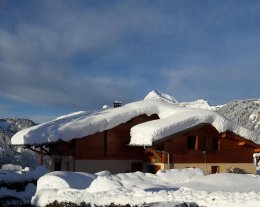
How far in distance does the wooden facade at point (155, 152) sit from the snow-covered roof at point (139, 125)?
527 millimetres

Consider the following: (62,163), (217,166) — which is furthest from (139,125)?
(217,166)

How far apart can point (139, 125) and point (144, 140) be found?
170 cm

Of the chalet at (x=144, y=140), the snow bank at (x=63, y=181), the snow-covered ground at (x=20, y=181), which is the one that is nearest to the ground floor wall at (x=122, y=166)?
the chalet at (x=144, y=140)

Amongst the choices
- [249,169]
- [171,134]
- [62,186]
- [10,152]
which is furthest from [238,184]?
[10,152]

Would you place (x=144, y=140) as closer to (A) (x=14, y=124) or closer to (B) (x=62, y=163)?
(B) (x=62, y=163)

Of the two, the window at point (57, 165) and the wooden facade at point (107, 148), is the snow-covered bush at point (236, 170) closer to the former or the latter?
the wooden facade at point (107, 148)

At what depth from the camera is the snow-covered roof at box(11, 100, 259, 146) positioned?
2502 cm

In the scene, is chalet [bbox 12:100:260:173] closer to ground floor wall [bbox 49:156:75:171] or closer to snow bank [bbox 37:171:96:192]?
ground floor wall [bbox 49:156:75:171]

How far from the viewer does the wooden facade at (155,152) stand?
26.3 m

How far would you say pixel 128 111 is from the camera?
27.3 metres

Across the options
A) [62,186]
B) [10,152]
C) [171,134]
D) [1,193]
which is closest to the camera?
[62,186]

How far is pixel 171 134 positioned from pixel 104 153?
14.6 ft

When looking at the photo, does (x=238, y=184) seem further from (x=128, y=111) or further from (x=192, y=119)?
(x=128, y=111)

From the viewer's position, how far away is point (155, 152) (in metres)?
26.3
